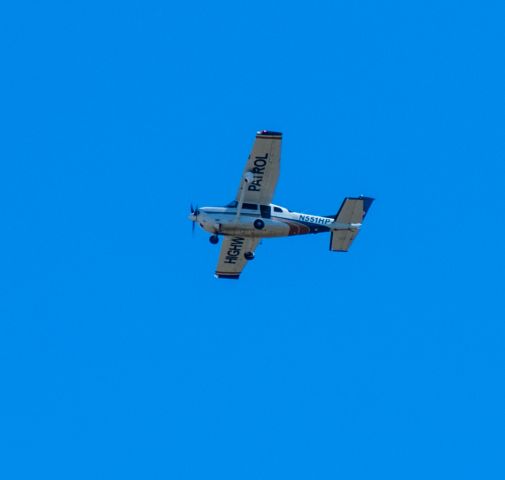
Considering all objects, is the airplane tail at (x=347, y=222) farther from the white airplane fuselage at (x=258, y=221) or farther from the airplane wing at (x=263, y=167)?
the airplane wing at (x=263, y=167)

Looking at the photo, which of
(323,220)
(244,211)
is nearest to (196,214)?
(244,211)

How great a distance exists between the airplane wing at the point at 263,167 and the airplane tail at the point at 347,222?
3.45 m

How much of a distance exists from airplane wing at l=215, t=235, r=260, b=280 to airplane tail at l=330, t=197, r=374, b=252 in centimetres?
344

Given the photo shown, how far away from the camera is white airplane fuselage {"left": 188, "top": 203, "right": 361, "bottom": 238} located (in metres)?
53.2

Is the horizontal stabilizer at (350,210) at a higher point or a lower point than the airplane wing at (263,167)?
higher

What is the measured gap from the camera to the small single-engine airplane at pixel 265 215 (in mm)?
52531

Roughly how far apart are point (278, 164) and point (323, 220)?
399 centimetres

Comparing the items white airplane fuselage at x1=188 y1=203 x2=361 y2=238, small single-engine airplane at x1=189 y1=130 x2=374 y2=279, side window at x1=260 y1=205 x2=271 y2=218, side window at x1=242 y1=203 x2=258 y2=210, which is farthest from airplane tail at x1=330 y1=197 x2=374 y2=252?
side window at x1=242 y1=203 x2=258 y2=210

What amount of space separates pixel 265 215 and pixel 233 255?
15.7ft

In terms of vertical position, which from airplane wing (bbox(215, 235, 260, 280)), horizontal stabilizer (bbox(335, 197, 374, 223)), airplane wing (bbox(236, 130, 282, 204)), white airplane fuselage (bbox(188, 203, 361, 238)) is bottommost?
white airplane fuselage (bbox(188, 203, 361, 238))

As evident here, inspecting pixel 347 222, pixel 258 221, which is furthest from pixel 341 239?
pixel 258 221

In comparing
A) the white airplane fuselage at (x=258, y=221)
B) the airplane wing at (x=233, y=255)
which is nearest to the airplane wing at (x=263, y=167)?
the white airplane fuselage at (x=258, y=221)

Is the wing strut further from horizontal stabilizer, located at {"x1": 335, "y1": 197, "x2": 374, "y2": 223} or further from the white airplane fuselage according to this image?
horizontal stabilizer, located at {"x1": 335, "y1": 197, "x2": 374, "y2": 223}

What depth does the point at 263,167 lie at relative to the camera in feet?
173
